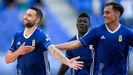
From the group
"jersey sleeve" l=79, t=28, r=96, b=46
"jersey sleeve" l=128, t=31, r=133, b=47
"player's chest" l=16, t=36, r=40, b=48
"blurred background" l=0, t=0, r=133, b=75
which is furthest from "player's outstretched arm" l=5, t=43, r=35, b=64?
"blurred background" l=0, t=0, r=133, b=75

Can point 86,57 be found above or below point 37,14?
below

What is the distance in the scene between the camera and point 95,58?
948 centimetres

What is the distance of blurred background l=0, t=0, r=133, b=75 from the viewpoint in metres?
16.5

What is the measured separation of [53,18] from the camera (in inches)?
693

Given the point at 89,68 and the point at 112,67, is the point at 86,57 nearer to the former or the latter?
the point at 89,68

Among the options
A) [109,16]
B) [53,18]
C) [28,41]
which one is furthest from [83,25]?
[53,18]

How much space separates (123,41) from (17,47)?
67.7 inches

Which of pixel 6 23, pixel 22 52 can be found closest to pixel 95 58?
pixel 22 52

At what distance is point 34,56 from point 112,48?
129 centimetres

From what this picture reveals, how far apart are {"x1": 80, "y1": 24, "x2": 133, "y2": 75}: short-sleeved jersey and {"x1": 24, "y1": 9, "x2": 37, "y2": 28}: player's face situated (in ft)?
3.13

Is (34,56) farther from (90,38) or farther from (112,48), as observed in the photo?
(112,48)

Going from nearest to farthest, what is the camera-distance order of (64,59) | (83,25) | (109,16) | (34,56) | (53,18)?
1. (64,59)
2. (109,16)
3. (34,56)
4. (83,25)
5. (53,18)

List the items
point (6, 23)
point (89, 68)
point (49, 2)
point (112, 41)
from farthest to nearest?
point (49, 2) < point (6, 23) < point (89, 68) < point (112, 41)

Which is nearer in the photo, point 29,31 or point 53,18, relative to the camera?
point 29,31
